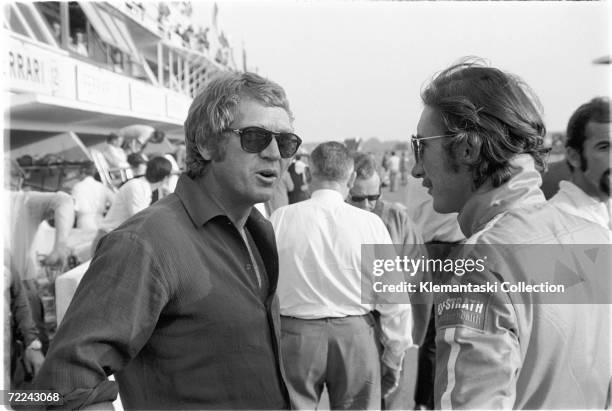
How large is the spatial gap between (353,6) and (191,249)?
1.18 metres

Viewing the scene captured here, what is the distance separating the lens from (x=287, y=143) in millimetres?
1484

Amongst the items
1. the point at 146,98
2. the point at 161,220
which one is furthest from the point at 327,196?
the point at 146,98

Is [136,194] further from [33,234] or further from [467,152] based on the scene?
[467,152]

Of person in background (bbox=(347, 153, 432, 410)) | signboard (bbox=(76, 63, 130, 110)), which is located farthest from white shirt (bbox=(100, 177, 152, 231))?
signboard (bbox=(76, 63, 130, 110))

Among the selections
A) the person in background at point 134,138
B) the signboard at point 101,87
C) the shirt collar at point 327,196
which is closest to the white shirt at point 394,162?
the shirt collar at point 327,196

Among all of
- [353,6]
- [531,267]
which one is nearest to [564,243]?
[531,267]

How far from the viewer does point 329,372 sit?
7.79 ft

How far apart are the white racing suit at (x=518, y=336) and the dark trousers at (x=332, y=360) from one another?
133cm

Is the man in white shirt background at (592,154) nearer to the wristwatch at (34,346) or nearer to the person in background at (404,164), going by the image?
the person in background at (404,164)

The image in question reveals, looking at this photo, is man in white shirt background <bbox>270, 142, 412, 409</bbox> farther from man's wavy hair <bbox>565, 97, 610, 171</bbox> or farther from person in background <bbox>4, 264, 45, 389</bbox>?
person in background <bbox>4, 264, 45, 389</bbox>

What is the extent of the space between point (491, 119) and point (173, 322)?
2.52 ft

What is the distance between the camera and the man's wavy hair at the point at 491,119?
41.6 inches

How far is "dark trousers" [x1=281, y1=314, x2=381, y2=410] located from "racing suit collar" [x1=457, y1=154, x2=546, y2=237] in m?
1.34

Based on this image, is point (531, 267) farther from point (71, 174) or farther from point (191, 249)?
point (71, 174)
